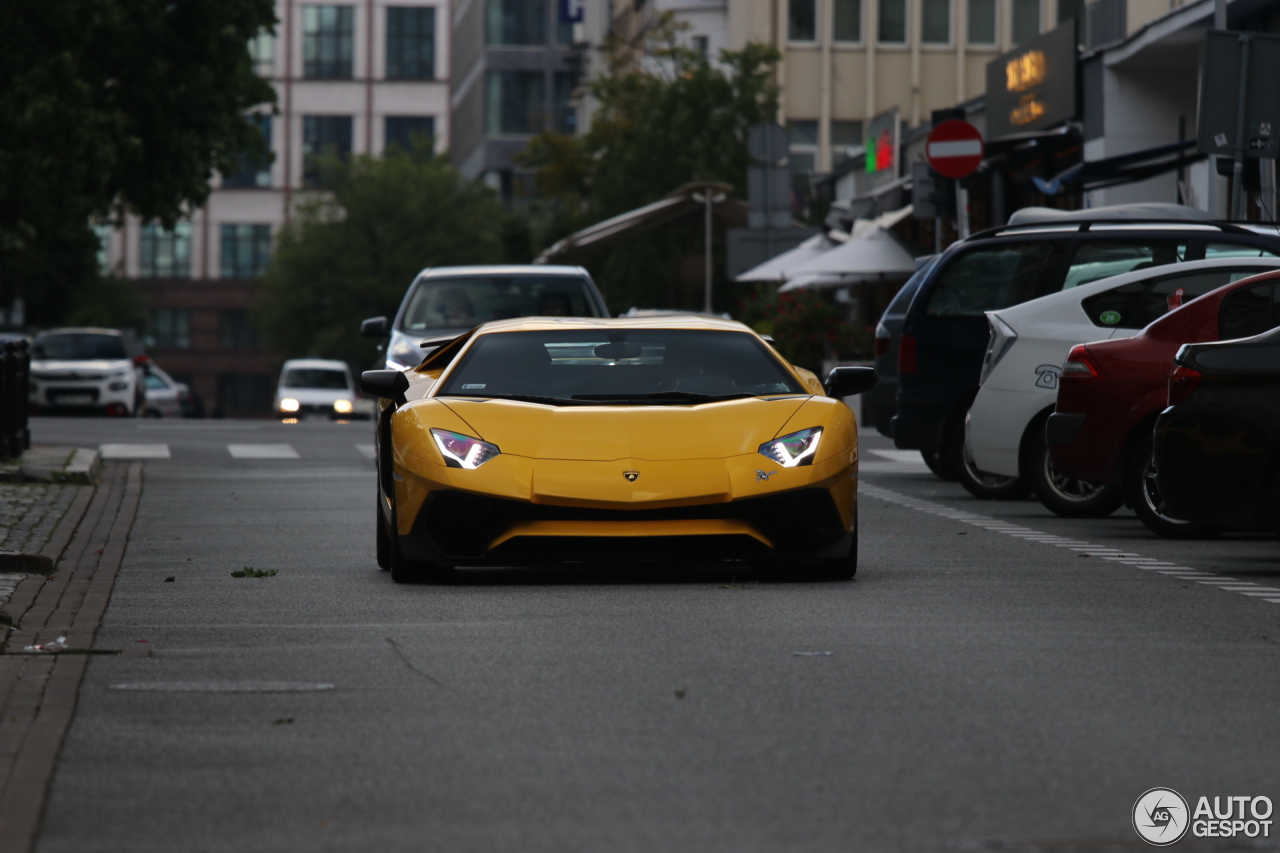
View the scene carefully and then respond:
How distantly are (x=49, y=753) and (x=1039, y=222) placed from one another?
13061 millimetres

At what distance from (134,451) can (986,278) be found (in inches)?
475

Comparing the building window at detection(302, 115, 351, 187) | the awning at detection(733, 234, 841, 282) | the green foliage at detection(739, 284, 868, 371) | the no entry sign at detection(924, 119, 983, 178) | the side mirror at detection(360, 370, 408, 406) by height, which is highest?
the building window at detection(302, 115, 351, 187)

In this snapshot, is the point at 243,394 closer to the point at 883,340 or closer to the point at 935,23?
the point at 935,23

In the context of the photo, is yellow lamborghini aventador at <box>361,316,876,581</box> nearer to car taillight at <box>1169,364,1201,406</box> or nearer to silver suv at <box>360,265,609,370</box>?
car taillight at <box>1169,364,1201,406</box>

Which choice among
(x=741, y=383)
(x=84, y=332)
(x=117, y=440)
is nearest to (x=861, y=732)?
(x=741, y=383)

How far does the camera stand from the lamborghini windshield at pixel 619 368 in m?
11.4

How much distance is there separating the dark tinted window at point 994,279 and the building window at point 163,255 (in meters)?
99.4

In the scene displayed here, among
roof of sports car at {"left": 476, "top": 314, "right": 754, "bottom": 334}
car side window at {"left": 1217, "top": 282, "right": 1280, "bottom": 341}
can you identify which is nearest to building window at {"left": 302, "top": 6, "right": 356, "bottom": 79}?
car side window at {"left": 1217, "top": 282, "right": 1280, "bottom": 341}

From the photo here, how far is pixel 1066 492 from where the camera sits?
1574cm

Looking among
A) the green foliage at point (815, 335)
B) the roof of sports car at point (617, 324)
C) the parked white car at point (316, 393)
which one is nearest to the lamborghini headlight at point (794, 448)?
the roof of sports car at point (617, 324)

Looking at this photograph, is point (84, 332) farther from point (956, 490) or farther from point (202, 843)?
point (202, 843)

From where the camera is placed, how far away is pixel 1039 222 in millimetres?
18453

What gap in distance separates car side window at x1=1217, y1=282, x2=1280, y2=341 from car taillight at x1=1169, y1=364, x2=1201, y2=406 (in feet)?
5.05

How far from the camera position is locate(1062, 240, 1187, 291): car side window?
1648 centimetres
